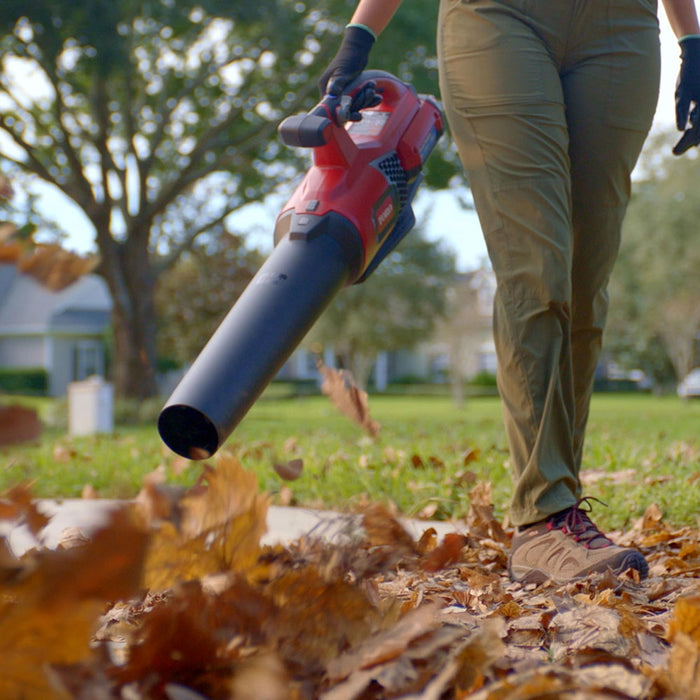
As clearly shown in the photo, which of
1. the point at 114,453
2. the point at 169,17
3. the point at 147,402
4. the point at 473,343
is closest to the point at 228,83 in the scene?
the point at 169,17

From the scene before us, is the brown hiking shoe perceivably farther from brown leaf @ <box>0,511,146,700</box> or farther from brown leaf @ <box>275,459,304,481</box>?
brown leaf @ <box>0,511,146,700</box>

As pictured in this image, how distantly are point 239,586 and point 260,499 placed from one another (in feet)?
0.32

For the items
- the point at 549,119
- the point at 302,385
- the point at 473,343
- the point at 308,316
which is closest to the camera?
the point at 308,316

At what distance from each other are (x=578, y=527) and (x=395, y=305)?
32.1 metres

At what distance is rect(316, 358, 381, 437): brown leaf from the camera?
1.31m

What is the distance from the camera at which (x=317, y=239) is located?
176 cm

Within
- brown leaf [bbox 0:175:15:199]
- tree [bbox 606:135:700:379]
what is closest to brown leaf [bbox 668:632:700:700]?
brown leaf [bbox 0:175:15:199]

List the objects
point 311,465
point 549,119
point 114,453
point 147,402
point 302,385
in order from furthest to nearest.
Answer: point 302,385 < point 147,402 < point 114,453 < point 311,465 < point 549,119

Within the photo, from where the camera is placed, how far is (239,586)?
2.96 feet

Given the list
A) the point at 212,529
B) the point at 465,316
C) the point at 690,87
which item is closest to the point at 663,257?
the point at 465,316

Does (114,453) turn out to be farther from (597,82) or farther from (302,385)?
(302,385)

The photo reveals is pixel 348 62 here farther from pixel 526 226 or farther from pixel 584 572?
pixel 584 572

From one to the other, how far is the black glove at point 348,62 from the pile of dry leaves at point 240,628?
1.23 m

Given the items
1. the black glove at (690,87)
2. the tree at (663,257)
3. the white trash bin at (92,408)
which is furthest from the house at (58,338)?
the black glove at (690,87)
